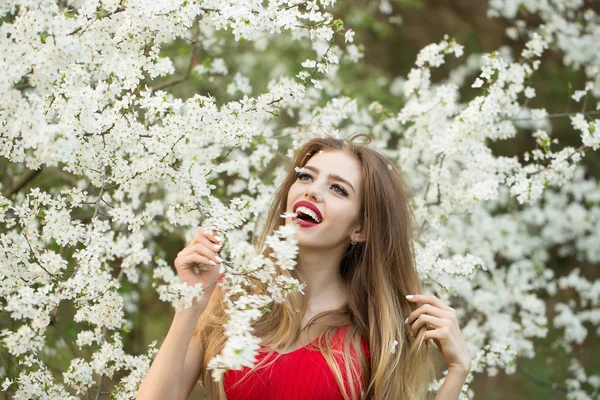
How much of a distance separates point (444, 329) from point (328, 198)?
68 centimetres

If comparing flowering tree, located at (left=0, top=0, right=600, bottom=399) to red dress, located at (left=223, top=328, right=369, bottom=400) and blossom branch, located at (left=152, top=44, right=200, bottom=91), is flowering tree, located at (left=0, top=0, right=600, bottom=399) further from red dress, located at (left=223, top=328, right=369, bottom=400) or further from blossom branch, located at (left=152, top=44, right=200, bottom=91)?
red dress, located at (left=223, top=328, right=369, bottom=400)

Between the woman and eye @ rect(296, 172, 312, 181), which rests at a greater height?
eye @ rect(296, 172, 312, 181)

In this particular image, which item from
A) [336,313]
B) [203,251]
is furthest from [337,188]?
[203,251]

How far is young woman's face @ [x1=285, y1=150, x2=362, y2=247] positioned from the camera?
9.02 feet

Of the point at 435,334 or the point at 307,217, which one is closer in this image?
the point at 435,334

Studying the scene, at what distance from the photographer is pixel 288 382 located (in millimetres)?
2627

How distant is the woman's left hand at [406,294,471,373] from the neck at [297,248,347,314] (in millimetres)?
414

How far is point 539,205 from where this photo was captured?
6.73 meters

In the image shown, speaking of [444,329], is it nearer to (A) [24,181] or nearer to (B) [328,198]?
(B) [328,198]

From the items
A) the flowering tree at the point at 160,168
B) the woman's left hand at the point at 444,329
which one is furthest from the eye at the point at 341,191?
the woman's left hand at the point at 444,329

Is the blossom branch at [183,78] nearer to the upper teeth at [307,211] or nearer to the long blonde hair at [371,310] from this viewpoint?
the long blonde hair at [371,310]

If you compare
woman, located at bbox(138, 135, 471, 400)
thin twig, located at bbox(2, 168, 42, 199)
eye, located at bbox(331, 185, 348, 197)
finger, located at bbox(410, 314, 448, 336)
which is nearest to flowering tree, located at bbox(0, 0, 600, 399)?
thin twig, located at bbox(2, 168, 42, 199)

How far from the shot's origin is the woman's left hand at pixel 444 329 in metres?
2.57

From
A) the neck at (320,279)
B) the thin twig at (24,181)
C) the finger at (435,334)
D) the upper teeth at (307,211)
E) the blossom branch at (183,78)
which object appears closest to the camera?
the finger at (435,334)
